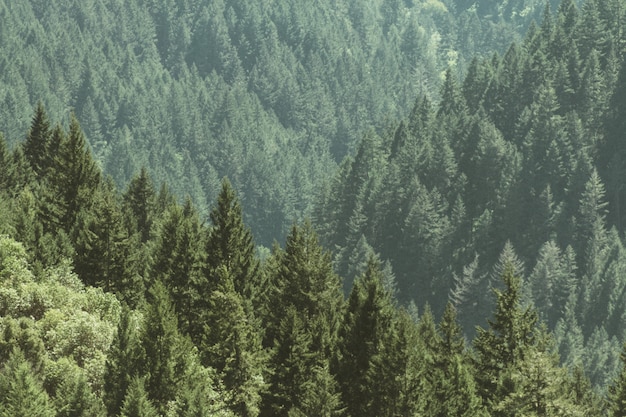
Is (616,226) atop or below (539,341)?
atop

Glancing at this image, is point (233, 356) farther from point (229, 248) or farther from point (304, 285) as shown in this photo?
point (229, 248)

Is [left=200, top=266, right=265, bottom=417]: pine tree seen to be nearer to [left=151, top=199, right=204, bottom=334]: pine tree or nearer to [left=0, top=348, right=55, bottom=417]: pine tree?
[left=151, top=199, right=204, bottom=334]: pine tree

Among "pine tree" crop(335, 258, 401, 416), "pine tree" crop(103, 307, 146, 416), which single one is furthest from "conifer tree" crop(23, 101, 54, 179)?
"pine tree" crop(103, 307, 146, 416)

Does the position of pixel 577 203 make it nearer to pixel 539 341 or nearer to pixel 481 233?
pixel 481 233

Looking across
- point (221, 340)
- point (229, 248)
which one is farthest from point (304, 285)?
point (221, 340)

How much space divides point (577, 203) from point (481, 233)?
18026 mm

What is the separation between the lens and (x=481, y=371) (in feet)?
215

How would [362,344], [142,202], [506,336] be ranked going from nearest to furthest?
[362,344] → [506,336] → [142,202]

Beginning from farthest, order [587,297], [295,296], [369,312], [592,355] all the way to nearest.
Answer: [587,297] → [592,355] → [295,296] → [369,312]

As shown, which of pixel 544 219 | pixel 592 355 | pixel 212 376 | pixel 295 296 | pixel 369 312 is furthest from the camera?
pixel 544 219

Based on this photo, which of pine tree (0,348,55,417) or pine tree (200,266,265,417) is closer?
pine tree (0,348,55,417)

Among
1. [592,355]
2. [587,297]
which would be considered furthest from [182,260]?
[587,297]

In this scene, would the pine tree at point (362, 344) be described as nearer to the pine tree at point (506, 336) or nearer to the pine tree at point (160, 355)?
the pine tree at point (506, 336)

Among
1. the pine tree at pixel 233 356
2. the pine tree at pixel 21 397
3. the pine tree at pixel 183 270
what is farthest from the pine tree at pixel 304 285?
the pine tree at pixel 21 397
